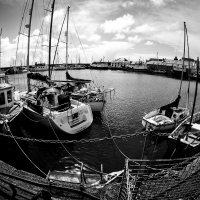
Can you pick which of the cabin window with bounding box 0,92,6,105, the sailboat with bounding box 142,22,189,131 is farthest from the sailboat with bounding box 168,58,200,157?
the cabin window with bounding box 0,92,6,105

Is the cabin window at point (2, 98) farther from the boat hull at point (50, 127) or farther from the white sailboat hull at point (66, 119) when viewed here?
the white sailboat hull at point (66, 119)

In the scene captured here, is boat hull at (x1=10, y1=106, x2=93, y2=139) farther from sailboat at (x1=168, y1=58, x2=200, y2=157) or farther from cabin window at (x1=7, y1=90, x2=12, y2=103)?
sailboat at (x1=168, y1=58, x2=200, y2=157)

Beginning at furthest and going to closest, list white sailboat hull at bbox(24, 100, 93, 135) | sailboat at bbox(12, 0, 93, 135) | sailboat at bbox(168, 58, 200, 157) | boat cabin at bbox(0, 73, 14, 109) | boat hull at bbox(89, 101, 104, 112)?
boat hull at bbox(89, 101, 104, 112), sailboat at bbox(12, 0, 93, 135), white sailboat hull at bbox(24, 100, 93, 135), boat cabin at bbox(0, 73, 14, 109), sailboat at bbox(168, 58, 200, 157)

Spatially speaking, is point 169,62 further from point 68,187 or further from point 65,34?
point 68,187

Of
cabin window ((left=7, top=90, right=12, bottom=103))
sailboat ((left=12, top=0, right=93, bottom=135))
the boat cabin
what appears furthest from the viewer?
sailboat ((left=12, top=0, right=93, bottom=135))

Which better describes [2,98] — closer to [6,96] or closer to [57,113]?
[6,96]

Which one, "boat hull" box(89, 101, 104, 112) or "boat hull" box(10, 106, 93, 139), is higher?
"boat hull" box(89, 101, 104, 112)

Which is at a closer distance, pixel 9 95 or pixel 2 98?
pixel 2 98

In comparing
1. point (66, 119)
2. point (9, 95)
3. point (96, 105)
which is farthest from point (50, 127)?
point (96, 105)

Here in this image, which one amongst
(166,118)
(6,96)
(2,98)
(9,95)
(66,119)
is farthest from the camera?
(166,118)

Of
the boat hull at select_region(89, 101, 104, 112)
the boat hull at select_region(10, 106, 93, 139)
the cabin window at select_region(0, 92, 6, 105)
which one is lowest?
the boat hull at select_region(10, 106, 93, 139)

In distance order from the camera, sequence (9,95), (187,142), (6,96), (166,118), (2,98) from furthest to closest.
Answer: (166,118) < (9,95) < (6,96) < (2,98) < (187,142)

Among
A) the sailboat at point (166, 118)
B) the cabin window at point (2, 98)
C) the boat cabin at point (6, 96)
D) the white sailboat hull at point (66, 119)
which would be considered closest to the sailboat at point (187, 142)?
the sailboat at point (166, 118)

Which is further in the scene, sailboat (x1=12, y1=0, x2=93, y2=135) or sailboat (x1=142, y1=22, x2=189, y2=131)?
sailboat (x1=142, y1=22, x2=189, y2=131)
